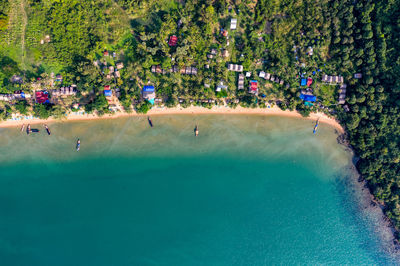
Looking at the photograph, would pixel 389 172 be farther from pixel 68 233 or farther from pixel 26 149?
pixel 26 149

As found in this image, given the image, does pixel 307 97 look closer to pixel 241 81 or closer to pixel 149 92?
pixel 241 81

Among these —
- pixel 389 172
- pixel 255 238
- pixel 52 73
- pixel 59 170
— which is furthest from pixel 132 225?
pixel 389 172

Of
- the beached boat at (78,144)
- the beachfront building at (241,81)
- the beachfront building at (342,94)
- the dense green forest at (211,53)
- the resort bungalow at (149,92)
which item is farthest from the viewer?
the beached boat at (78,144)

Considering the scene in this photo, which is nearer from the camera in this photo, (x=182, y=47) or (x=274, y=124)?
(x=182, y=47)

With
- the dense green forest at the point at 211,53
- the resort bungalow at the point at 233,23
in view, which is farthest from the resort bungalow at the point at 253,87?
the resort bungalow at the point at 233,23

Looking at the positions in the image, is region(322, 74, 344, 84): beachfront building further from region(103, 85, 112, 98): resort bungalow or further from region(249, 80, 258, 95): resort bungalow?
region(103, 85, 112, 98): resort bungalow

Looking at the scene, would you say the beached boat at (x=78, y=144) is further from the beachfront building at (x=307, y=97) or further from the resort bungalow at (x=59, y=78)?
the beachfront building at (x=307, y=97)

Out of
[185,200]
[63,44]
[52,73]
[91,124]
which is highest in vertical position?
[63,44]
